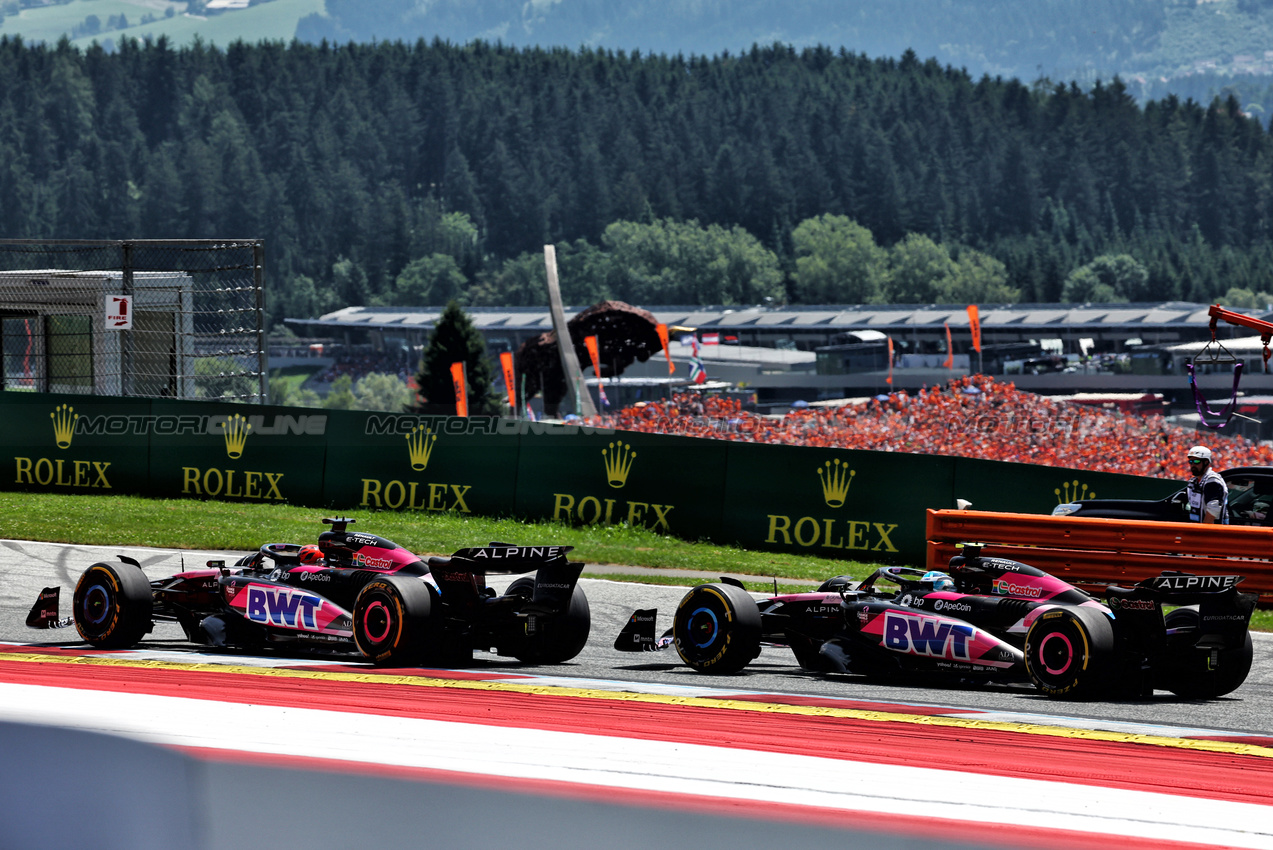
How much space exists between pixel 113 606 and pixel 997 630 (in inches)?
233

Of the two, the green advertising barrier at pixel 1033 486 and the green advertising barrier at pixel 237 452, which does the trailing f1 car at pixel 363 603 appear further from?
the green advertising barrier at pixel 237 452

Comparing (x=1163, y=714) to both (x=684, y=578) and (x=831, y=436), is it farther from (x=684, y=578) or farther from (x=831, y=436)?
(x=831, y=436)

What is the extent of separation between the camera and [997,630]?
27.4ft

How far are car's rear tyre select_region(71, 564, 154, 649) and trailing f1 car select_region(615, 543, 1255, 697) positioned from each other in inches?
142

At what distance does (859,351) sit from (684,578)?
85218 millimetres

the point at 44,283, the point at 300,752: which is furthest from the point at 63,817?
the point at 44,283

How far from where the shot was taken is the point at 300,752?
11.0 ft

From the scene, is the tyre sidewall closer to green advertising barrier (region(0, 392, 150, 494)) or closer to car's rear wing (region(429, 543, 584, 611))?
car's rear wing (region(429, 543, 584, 611))

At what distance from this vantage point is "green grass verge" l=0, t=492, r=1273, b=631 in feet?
52.1

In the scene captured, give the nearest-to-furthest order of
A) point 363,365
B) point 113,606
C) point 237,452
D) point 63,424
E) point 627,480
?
point 113,606 → point 627,480 → point 237,452 → point 63,424 → point 363,365

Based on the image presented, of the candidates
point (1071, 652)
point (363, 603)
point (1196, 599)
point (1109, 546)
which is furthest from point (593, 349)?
point (1071, 652)

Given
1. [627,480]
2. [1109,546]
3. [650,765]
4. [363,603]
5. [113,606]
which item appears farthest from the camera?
[627,480]

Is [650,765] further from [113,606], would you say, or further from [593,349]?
[593,349]

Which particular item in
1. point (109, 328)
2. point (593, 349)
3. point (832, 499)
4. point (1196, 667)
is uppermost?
point (593, 349)
